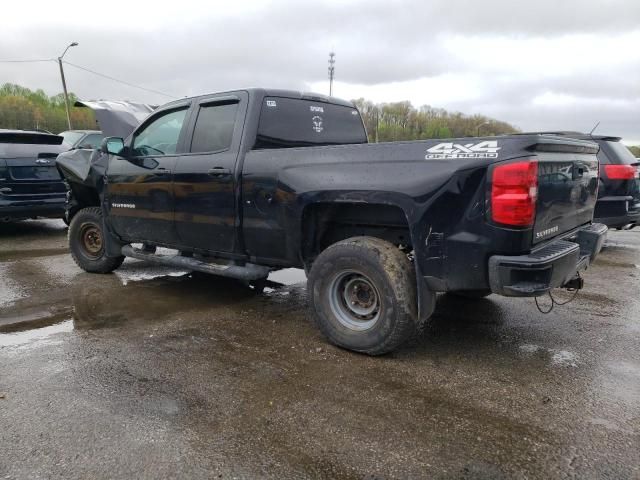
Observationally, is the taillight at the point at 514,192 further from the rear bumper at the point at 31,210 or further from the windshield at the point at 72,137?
the windshield at the point at 72,137

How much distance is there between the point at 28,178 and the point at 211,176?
17.5 ft

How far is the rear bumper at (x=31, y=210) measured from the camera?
8008 millimetres

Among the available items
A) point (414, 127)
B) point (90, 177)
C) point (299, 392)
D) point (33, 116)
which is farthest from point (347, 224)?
point (33, 116)

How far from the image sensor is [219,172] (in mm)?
4469

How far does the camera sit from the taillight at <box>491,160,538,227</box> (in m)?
3.02

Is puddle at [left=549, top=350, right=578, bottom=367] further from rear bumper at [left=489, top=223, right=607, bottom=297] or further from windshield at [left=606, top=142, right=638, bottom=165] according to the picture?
windshield at [left=606, top=142, right=638, bottom=165]

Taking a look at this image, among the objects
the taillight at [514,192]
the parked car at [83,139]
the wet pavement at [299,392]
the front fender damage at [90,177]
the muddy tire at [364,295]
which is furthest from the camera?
the parked car at [83,139]

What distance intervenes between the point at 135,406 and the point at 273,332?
1.47 meters

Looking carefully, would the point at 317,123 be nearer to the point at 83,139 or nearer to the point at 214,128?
the point at 214,128

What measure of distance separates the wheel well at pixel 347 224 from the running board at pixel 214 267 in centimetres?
53

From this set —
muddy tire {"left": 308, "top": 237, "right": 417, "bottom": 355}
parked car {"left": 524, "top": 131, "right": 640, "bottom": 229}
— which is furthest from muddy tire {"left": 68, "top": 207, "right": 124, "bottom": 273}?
parked car {"left": 524, "top": 131, "right": 640, "bottom": 229}

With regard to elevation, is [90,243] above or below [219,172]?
below

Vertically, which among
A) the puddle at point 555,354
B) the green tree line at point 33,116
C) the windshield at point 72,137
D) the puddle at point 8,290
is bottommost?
the puddle at point 555,354

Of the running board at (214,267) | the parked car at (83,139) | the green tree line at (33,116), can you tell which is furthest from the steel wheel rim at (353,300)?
the green tree line at (33,116)
